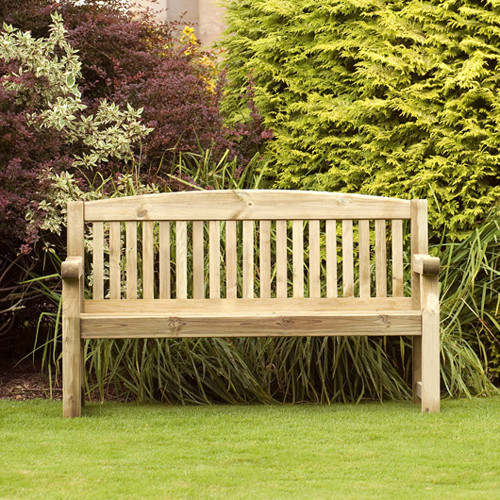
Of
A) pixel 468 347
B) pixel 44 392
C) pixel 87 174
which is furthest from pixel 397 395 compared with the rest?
pixel 87 174

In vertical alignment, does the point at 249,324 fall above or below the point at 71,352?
above

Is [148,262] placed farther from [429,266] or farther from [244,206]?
[429,266]

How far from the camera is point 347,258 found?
5.04 m

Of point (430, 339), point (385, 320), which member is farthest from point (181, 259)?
point (430, 339)

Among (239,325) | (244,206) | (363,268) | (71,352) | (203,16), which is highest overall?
(203,16)

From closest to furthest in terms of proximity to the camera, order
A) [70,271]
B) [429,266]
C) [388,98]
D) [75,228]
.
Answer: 1. [70,271]
2. [429,266]
3. [75,228]
4. [388,98]

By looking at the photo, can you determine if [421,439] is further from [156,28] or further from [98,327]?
[156,28]

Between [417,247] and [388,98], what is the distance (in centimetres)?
151

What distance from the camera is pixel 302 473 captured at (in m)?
3.51

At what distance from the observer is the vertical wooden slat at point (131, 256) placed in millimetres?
4988

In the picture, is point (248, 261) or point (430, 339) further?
point (248, 261)

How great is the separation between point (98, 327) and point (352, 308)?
1410 mm

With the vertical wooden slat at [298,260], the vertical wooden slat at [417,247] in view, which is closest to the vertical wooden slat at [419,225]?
the vertical wooden slat at [417,247]

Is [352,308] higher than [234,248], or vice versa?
[234,248]
